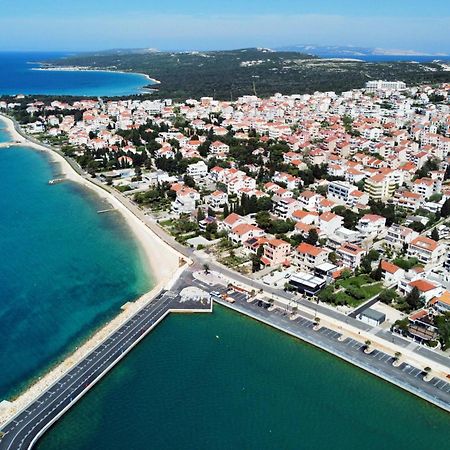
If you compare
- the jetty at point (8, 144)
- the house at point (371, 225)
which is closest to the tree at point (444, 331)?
the house at point (371, 225)

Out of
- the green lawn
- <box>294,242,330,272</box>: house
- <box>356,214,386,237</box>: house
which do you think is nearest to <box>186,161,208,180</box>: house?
<box>356,214,386,237</box>: house

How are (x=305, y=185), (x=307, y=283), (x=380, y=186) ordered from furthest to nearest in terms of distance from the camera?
(x=305, y=185)
(x=380, y=186)
(x=307, y=283)

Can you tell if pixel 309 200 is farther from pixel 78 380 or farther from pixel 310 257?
pixel 78 380

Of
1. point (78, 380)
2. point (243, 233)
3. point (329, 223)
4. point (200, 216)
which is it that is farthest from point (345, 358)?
point (200, 216)

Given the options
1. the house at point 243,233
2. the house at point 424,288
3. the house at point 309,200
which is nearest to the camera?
the house at point 424,288

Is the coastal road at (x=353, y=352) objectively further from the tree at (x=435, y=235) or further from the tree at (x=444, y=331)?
the tree at (x=435, y=235)

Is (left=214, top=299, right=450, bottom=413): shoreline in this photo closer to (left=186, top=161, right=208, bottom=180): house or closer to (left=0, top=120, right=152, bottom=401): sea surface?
(left=0, top=120, right=152, bottom=401): sea surface

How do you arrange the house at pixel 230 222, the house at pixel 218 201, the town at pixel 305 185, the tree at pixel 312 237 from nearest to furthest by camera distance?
1. the town at pixel 305 185
2. the tree at pixel 312 237
3. the house at pixel 230 222
4. the house at pixel 218 201

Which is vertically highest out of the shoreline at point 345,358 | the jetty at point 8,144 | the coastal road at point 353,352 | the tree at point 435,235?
the tree at point 435,235
